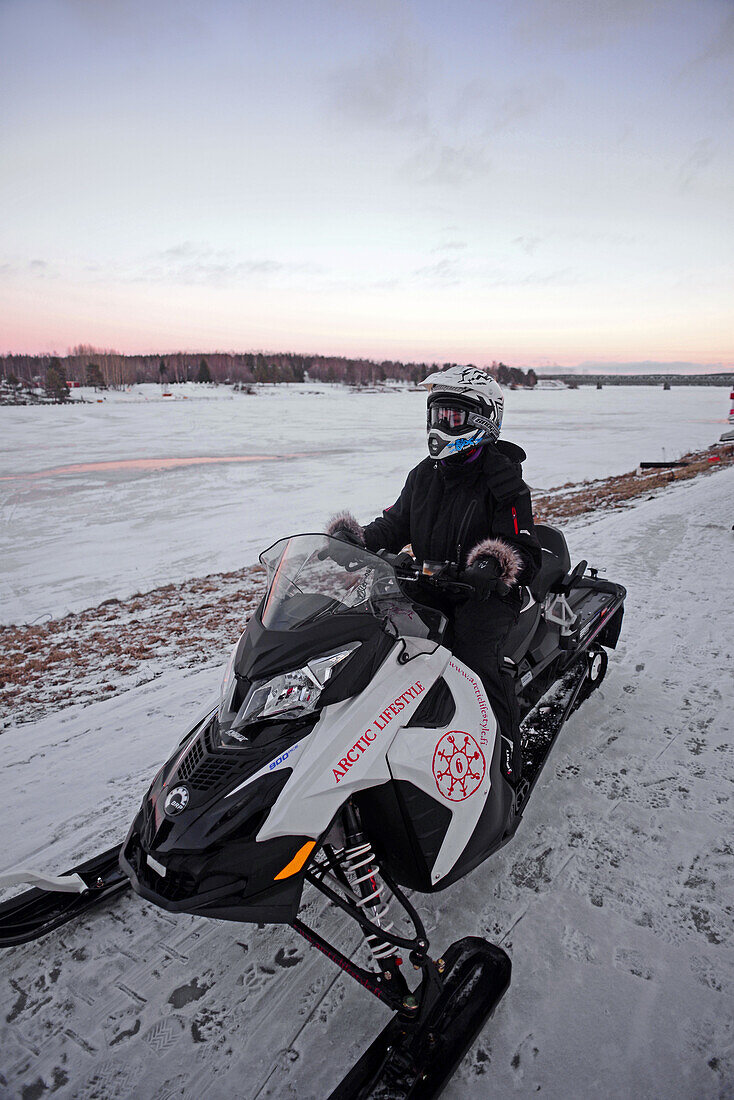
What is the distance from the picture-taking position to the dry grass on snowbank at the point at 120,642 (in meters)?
4.73

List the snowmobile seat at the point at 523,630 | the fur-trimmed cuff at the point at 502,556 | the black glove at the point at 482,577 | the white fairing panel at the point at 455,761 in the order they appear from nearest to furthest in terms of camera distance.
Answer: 1. the white fairing panel at the point at 455,761
2. the black glove at the point at 482,577
3. the fur-trimmed cuff at the point at 502,556
4. the snowmobile seat at the point at 523,630

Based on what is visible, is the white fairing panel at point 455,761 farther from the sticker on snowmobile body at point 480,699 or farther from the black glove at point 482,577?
the black glove at point 482,577

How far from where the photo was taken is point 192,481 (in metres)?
15.4

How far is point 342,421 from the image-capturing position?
35312 mm

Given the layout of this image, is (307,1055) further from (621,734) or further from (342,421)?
(342,421)

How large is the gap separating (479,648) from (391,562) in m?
0.58

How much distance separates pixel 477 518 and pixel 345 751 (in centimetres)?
144

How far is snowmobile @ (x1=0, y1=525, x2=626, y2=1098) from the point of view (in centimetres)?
177

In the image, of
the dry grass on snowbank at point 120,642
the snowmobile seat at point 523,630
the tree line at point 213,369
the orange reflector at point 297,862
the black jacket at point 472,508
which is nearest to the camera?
the orange reflector at point 297,862

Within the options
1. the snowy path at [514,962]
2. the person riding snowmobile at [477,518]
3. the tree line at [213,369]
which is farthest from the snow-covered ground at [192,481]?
the tree line at [213,369]

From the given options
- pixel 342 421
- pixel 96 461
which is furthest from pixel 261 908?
pixel 342 421

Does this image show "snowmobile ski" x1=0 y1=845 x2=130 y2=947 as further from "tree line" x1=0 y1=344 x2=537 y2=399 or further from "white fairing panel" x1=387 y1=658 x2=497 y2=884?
"tree line" x1=0 y1=344 x2=537 y2=399

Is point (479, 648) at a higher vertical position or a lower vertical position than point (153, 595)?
higher

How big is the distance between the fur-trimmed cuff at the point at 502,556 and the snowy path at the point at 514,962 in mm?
1240
